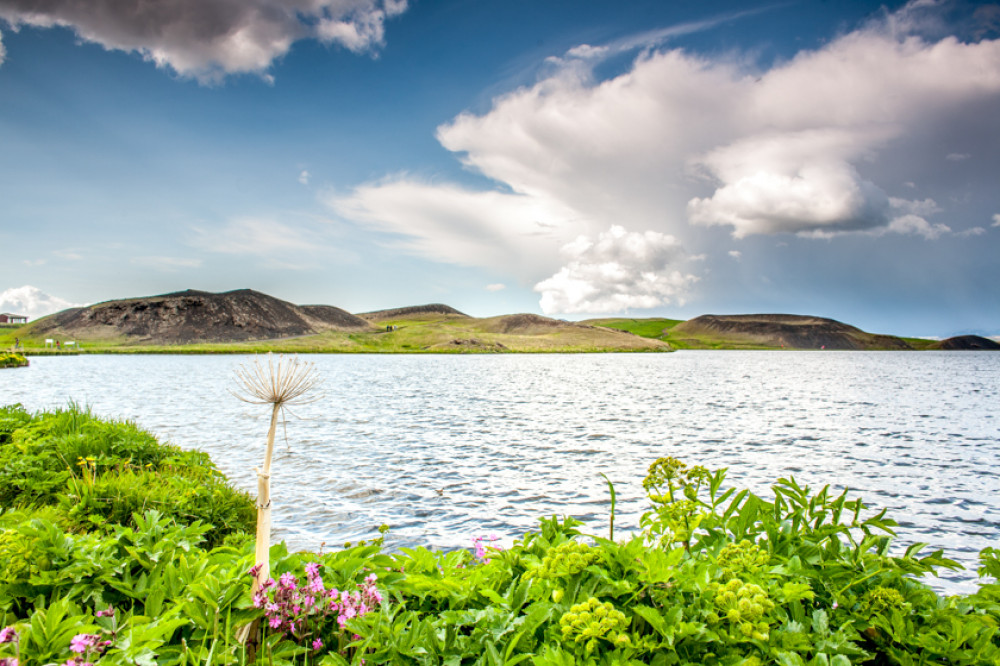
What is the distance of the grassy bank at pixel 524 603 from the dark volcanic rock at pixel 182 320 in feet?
551

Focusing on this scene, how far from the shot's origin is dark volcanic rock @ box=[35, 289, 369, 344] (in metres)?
149

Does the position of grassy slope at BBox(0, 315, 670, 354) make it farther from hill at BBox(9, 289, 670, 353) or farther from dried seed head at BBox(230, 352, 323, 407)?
dried seed head at BBox(230, 352, 323, 407)

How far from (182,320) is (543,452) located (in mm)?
174859

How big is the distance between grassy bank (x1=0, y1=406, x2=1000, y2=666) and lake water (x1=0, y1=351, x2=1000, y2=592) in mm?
3279

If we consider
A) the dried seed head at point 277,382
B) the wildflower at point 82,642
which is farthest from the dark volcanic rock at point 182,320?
the wildflower at point 82,642

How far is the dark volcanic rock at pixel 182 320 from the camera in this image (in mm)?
149000

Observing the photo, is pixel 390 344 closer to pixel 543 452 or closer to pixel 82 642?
pixel 543 452

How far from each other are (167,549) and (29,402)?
28.5m

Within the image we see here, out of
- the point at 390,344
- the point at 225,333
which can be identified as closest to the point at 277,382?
the point at 390,344

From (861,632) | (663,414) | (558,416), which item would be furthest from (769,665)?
(663,414)

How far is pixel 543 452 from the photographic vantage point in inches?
631

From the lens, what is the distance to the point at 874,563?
3781 millimetres

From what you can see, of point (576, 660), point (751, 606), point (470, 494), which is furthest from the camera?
point (470, 494)

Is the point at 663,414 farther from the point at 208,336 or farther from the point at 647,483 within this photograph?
the point at 208,336
